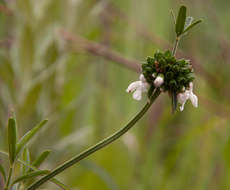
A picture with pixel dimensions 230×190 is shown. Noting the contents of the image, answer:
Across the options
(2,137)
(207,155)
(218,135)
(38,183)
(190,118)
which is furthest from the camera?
(190,118)

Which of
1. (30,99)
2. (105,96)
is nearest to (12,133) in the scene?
(30,99)

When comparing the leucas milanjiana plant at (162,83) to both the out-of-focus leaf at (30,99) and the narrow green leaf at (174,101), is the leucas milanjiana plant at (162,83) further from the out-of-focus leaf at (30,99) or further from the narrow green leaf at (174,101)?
the out-of-focus leaf at (30,99)

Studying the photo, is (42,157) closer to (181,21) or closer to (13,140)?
(13,140)

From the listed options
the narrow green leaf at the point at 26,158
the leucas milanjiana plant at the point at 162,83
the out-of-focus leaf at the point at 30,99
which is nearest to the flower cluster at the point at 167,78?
the leucas milanjiana plant at the point at 162,83

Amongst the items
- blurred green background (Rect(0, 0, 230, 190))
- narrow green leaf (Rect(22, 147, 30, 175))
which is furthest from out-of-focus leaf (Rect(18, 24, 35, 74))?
narrow green leaf (Rect(22, 147, 30, 175))

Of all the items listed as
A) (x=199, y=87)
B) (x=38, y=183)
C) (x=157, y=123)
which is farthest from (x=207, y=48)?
(x=38, y=183)

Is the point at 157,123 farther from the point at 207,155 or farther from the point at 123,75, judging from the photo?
the point at 123,75
